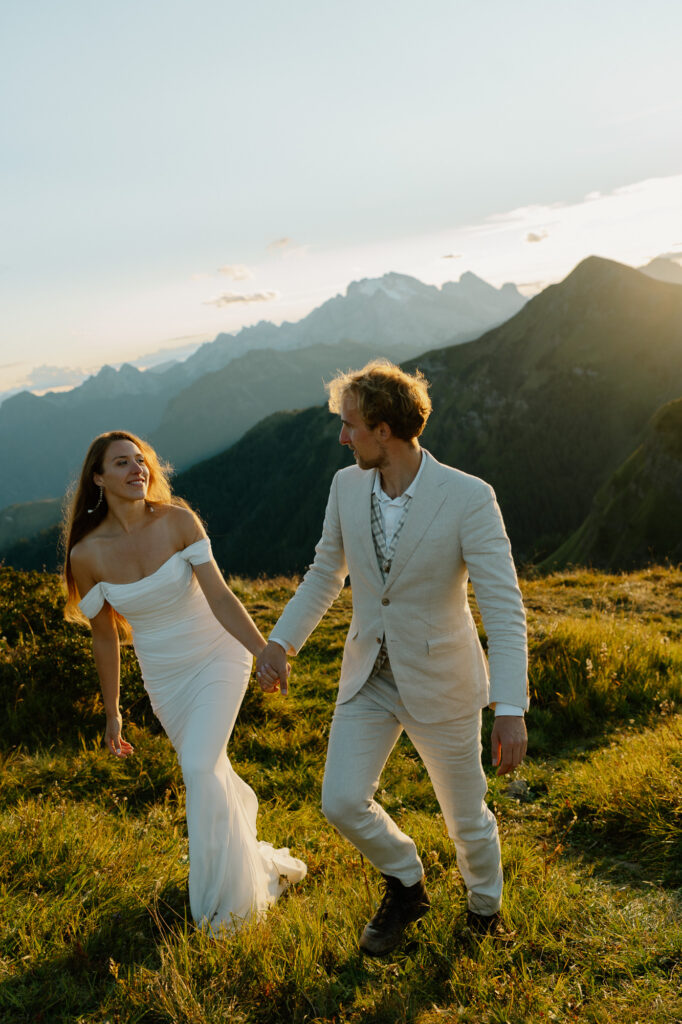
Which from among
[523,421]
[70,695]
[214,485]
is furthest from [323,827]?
[214,485]

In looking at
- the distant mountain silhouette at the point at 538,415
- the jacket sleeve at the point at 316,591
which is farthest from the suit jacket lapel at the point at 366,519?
the distant mountain silhouette at the point at 538,415

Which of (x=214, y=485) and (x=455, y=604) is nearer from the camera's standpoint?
(x=455, y=604)

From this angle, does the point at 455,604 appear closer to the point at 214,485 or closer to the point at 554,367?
the point at 554,367

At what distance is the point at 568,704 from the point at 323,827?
2.87m

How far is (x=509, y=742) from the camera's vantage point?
3.21 metres

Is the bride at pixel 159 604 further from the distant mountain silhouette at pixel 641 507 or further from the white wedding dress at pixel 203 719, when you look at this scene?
the distant mountain silhouette at pixel 641 507

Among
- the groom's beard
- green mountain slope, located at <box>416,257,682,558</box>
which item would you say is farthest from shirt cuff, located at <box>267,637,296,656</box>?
green mountain slope, located at <box>416,257,682,558</box>

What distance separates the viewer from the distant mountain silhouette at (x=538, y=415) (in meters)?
122

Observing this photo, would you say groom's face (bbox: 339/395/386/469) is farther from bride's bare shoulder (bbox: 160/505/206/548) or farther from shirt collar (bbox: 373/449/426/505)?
bride's bare shoulder (bbox: 160/505/206/548)

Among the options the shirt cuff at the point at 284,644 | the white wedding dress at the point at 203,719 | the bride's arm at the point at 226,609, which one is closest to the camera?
the white wedding dress at the point at 203,719

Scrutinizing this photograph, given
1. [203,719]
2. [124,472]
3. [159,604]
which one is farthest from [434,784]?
[124,472]

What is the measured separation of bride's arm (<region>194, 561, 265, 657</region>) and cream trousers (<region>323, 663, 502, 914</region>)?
1127 mm

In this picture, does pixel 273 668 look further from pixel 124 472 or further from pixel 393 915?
pixel 124 472

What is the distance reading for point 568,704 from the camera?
6.77 m
